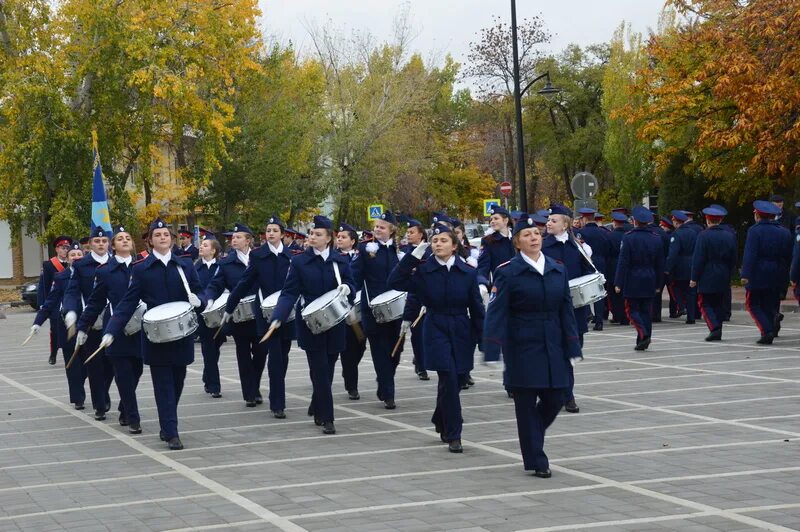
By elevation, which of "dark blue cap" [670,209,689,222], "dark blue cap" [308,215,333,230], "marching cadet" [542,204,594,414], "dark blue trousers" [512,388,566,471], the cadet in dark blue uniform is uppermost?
"dark blue cap" [670,209,689,222]

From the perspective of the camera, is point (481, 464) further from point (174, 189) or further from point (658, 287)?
point (174, 189)

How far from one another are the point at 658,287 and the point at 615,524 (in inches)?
496

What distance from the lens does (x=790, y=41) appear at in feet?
91.7

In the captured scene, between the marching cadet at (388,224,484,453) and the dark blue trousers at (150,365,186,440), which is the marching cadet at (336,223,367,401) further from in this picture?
the marching cadet at (388,224,484,453)

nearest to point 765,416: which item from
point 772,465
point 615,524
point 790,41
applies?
point 772,465

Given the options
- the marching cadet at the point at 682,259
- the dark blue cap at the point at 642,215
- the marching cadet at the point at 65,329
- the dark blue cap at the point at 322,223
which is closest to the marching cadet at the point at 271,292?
the dark blue cap at the point at 322,223

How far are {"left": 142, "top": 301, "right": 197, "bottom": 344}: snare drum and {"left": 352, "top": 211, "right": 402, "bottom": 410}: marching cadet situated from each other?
243 cm

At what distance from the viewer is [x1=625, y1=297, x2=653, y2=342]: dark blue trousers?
1875cm

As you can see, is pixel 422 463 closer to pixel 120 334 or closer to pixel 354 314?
pixel 354 314

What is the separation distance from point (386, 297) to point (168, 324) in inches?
113

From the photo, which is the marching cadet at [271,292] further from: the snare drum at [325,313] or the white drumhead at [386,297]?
the snare drum at [325,313]

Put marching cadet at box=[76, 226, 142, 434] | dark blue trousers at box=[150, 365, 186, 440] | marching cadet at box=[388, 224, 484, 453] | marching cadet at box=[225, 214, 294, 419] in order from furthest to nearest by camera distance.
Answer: marching cadet at box=[225, 214, 294, 419] → marching cadet at box=[76, 226, 142, 434] → dark blue trousers at box=[150, 365, 186, 440] → marching cadet at box=[388, 224, 484, 453]

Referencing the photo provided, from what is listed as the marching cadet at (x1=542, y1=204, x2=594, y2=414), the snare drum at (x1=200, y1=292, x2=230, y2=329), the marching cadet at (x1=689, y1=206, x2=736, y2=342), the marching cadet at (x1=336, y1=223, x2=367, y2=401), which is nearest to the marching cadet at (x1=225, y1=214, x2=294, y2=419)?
the snare drum at (x1=200, y1=292, x2=230, y2=329)

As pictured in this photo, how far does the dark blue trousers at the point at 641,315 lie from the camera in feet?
61.5
